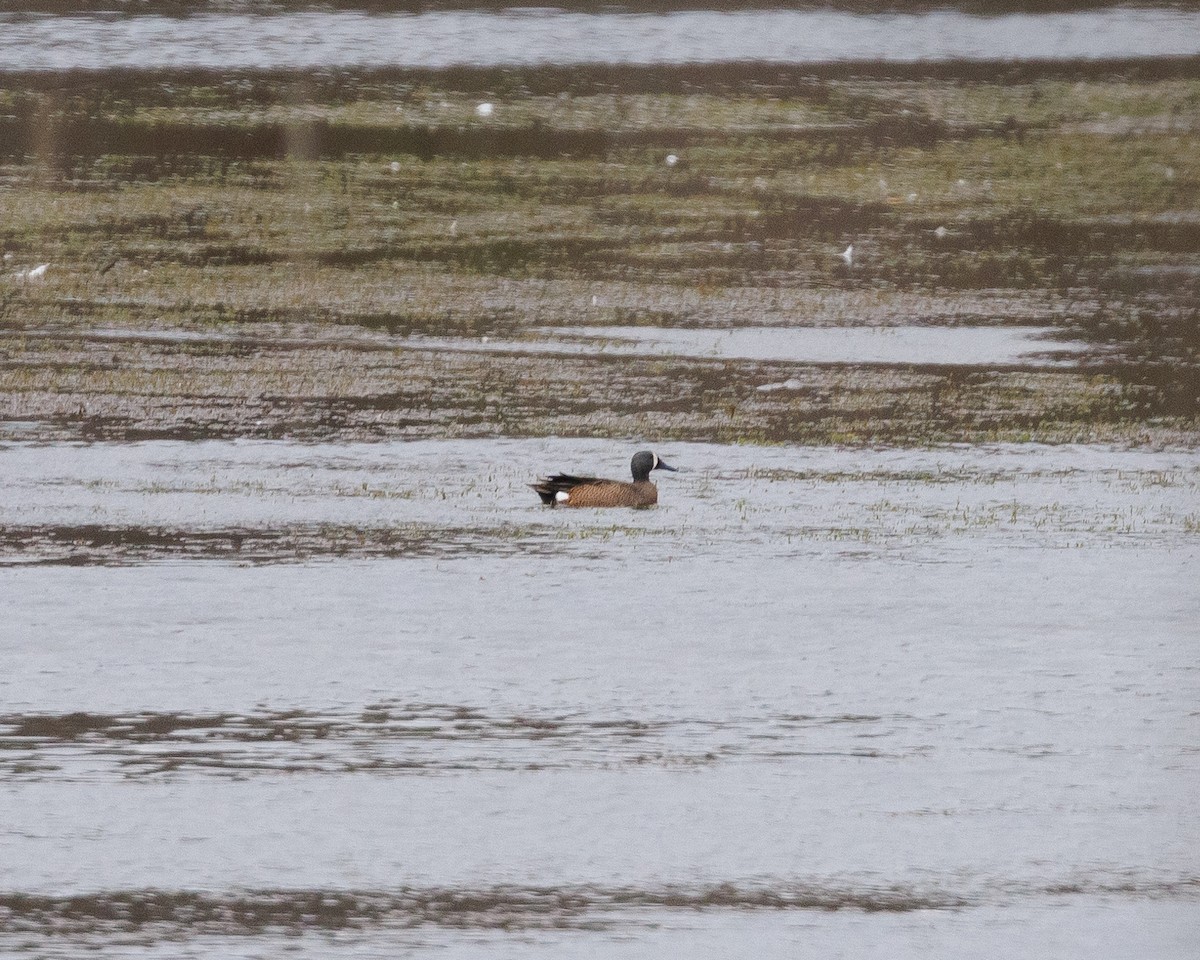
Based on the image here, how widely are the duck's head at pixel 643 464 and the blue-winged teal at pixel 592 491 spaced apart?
3 centimetres

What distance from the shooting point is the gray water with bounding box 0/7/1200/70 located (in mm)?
23016

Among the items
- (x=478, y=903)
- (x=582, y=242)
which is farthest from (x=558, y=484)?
(x=582, y=242)

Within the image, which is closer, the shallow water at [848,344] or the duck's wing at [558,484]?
the duck's wing at [558,484]

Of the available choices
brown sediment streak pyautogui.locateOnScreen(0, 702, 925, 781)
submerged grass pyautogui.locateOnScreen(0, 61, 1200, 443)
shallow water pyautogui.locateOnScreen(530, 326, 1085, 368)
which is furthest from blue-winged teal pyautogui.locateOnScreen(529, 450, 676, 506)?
shallow water pyautogui.locateOnScreen(530, 326, 1085, 368)

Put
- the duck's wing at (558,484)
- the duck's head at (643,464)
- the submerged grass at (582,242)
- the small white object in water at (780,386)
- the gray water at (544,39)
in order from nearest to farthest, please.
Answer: the duck's wing at (558,484)
the duck's head at (643,464)
the submerged grass at (582,242)
the small white object in water at (780,386)
the gray water at (544,39)

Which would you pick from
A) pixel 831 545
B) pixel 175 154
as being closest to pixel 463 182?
pixel 175 154

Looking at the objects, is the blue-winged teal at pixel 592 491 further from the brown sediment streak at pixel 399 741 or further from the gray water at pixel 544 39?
the gray water at pixel 544 39

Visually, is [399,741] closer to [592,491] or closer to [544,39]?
[592,491]

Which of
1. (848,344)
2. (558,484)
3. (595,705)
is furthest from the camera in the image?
(848,344)

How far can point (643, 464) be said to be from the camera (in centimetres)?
1155

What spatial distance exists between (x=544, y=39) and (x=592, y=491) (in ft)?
41.3

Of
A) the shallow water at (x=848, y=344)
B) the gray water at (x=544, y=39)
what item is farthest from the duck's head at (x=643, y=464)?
the gray water at (x=544, y=39)

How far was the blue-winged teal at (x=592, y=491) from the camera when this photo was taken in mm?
11062

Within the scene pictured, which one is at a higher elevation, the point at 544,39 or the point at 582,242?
the point at 544,39
